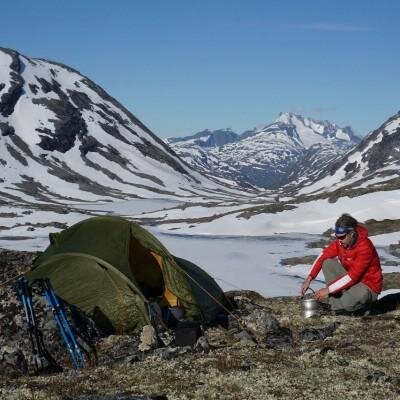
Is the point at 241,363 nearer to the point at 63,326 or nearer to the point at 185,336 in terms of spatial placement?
the point at 185,336

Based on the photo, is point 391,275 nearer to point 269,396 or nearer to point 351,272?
point 351,272

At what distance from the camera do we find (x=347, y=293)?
596 inches

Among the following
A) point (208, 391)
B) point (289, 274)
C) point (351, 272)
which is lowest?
point (289, 274)

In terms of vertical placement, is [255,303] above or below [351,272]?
below

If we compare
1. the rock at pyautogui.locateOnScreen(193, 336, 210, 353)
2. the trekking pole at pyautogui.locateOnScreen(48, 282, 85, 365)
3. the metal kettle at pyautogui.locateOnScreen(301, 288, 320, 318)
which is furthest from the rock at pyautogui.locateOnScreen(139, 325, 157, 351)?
the metal kettle at pyautogui.locateOnScreen(301, 288, 320, 318)

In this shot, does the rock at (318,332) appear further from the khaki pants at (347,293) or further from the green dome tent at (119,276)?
the green dome tent at (119,276)

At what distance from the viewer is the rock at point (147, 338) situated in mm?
13474

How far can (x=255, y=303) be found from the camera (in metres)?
19.1

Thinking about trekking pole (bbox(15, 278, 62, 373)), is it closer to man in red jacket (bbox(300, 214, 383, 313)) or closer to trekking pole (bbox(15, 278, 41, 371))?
trekking pole (bbox(15, 278, 41, 371))

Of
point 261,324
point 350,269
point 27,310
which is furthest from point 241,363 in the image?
point 27,310

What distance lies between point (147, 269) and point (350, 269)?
608cm

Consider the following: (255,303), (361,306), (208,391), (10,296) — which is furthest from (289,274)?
(208,391)

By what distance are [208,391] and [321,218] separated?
6338cm

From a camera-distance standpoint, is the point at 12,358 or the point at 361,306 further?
the point at 361,306
